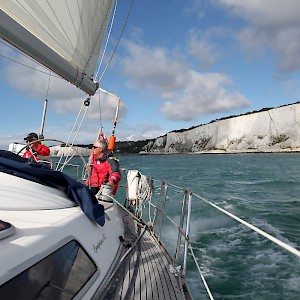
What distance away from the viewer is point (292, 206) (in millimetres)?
10102

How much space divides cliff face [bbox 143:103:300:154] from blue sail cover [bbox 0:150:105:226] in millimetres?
76057

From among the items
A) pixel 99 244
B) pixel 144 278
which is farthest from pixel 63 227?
pixel 144 278

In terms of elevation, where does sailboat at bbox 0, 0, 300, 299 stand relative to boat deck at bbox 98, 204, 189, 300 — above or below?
above

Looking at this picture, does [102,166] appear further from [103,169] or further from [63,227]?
[63,227]

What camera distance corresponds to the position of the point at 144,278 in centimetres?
253

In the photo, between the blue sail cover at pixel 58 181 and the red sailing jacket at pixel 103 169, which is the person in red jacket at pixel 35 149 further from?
the blue sail cover at pixel 58 181

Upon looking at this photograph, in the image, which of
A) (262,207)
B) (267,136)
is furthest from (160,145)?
(262,207)

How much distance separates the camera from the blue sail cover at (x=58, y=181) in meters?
2.33

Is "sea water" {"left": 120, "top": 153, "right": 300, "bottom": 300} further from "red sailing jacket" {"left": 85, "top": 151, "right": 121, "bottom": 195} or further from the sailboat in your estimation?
"red sailing jacket" {"left": 85, "top": 151, "right": 121, "bottom": 195}

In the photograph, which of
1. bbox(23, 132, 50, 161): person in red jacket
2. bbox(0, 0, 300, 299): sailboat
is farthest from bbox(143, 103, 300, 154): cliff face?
bbox(0, 0, 300, 299): sailboat

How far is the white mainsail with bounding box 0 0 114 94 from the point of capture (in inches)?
103

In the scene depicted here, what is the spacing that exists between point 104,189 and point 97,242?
1.30 metres

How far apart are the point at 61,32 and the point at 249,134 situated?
7998 centimetres

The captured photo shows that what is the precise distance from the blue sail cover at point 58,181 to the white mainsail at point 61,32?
1.16 meters
